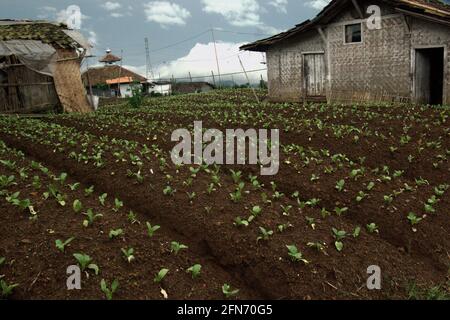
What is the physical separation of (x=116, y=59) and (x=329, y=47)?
4012cm

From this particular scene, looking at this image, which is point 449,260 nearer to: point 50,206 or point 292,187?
point 292,187

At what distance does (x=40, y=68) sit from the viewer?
63.6ft

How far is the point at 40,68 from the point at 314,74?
1316 cm

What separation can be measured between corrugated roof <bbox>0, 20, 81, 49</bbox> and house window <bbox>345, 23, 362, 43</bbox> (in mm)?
14096

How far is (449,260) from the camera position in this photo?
5.06 metres

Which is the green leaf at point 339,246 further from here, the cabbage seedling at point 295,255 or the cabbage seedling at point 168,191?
the cabbage seedling at point 168,191

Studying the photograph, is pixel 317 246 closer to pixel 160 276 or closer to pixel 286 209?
pixel 286 209

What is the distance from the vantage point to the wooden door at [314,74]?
19420mm

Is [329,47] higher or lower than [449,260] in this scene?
higher

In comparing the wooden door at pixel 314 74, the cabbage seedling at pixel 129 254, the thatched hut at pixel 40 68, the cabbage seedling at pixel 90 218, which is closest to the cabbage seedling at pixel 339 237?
the cabbage seedling at pixel 129 254

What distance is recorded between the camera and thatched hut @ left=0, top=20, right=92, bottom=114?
18.9 meters

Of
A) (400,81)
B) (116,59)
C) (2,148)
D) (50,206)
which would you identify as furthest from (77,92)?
(116,59)

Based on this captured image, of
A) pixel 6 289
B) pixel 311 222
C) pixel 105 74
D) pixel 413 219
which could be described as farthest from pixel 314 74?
pixel 105 74

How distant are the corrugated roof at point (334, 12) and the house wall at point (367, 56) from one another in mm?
438
